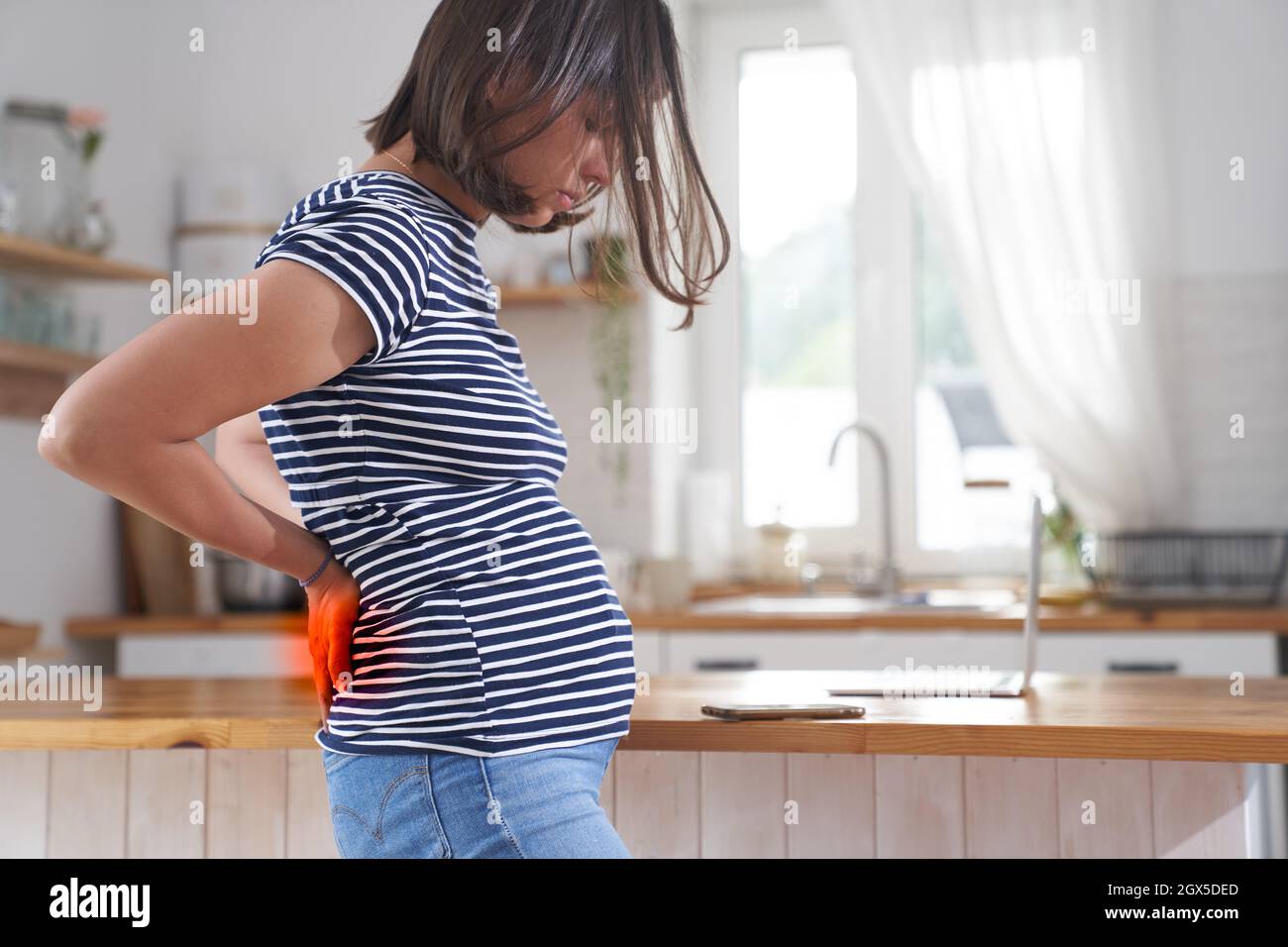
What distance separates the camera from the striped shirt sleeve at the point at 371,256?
0.75m

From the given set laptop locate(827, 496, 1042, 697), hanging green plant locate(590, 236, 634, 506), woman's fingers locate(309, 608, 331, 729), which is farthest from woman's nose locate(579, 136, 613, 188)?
hanging green plant locate(590, 236, 634, 506)

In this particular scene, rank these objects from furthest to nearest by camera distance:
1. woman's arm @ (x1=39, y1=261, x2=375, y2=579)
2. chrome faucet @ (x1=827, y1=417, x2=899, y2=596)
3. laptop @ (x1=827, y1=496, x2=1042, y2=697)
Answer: chrome faucet @ (x1=827, y1=417, x2=899, y2=596), laptop @ (x1=827, y1=496, x2=1042, y2=697), woman's arm @ (x1=39, y1=261, x2=375, y2=579)

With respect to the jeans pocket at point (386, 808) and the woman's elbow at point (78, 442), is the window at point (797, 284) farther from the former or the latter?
the woman's elbow at point (78, 442)

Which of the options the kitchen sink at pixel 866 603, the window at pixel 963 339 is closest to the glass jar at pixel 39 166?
the kitchen sink at pixel 866 603

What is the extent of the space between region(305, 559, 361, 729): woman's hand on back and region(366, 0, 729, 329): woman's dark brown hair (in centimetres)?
28

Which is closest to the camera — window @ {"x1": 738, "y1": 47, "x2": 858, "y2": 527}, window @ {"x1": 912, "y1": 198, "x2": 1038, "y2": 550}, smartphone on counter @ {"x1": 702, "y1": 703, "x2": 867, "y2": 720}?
smartphone on counter @ {"x1": 702, "y1": 703, "x2": 867, "y2": 720}

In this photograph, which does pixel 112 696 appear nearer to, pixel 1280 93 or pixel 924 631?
pixel 924 631

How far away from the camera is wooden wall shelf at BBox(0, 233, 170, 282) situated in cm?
241

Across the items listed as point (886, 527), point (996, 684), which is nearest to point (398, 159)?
point (996, 684)

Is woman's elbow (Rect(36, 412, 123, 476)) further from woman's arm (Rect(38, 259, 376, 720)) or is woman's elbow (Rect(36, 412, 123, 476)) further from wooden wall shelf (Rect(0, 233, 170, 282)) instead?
wooden wall shelf (Rect(0, 233, 170, 282))

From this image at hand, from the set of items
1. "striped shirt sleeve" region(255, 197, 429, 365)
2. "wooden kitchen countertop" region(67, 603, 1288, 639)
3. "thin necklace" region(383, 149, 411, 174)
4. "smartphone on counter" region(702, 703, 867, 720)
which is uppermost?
"thin necklace" region(383, 149, 411, 174)

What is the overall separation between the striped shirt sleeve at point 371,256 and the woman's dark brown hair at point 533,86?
0.10 metres
